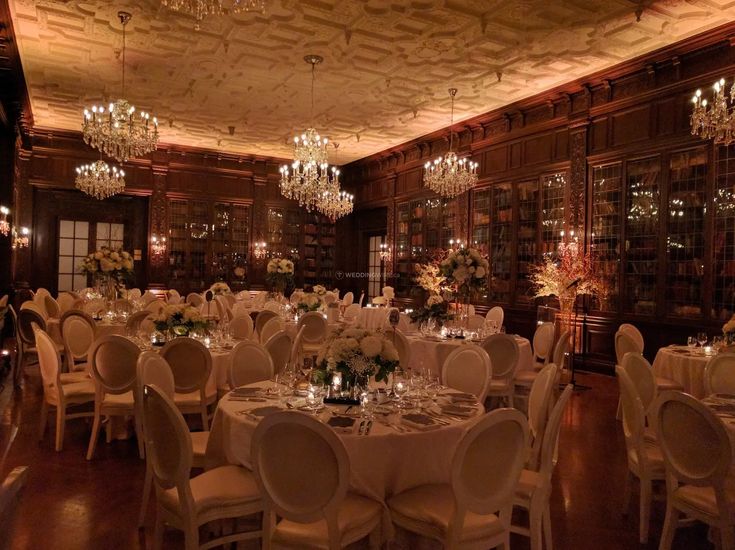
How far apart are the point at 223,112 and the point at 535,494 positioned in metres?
10.3

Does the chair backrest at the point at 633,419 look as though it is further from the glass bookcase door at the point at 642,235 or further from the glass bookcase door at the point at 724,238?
the glass bookcase door at the point at 642,235

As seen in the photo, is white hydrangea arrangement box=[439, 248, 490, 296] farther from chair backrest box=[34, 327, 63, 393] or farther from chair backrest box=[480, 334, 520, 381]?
chair backrest box=[34, 327, 63, 393]

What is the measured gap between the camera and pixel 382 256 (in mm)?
14961

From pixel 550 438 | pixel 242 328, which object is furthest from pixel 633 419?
pixel 242 328

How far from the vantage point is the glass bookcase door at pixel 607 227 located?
29.0 ft

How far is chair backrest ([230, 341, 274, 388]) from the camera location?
14.5 feet

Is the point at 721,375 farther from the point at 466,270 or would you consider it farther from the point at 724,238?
the point at 724,238

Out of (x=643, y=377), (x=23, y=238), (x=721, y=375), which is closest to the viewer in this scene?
(x=643, y=377)

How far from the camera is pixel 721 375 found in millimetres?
4688

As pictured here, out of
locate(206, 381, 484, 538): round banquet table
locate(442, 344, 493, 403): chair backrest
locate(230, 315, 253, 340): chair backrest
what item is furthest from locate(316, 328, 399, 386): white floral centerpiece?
locate(230, 315, 253, 340): chair backrest

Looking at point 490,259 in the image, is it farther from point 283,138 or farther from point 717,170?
point 283,138

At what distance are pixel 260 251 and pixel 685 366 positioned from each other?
11.6 m

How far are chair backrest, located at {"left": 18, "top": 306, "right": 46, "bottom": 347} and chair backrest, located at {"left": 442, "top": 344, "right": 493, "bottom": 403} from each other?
5.48 m

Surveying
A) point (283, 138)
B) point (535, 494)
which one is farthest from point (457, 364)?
point (283, 138)
